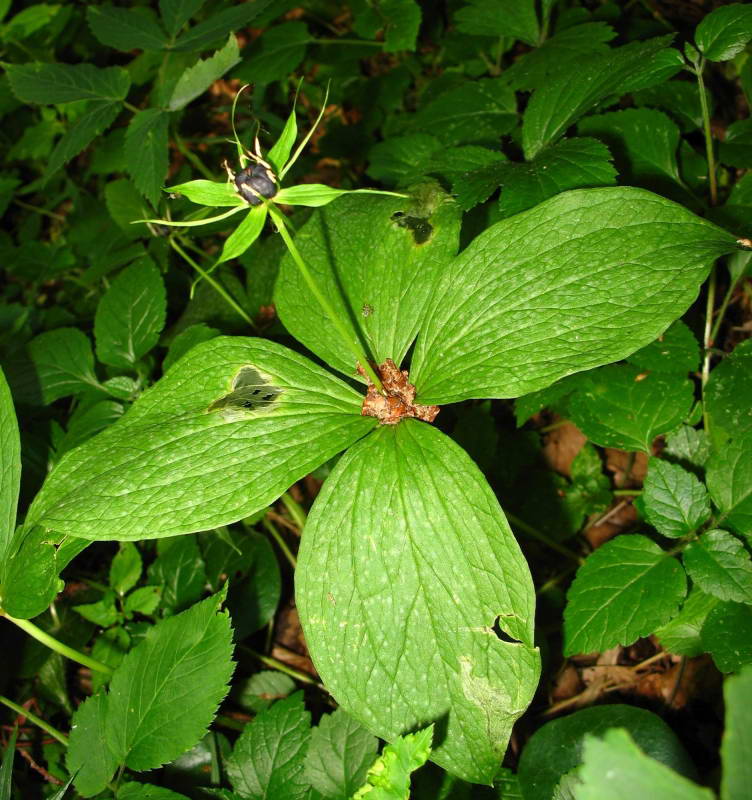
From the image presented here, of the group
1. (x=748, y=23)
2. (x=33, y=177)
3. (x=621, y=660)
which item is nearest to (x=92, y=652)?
(x=621, y=660)

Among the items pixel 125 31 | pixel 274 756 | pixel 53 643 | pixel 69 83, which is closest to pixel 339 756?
pixel 274 756

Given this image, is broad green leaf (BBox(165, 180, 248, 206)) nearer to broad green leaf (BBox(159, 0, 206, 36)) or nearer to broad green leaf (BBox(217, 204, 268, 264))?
broad green leaf (BBox(217, 204, 268, 264))

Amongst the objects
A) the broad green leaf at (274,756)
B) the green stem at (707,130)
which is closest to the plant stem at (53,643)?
the broad green leaf at (274,756)

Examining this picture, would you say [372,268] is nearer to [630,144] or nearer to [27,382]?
[630,144]

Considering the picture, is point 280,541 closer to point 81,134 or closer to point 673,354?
point 673,354

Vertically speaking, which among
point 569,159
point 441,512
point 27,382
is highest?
point 569,159

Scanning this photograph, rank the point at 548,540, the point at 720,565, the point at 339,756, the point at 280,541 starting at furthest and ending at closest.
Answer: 1. the point at 280,541
2. the point at 548,540
3. the point at 339,756
4. the point at 720,565

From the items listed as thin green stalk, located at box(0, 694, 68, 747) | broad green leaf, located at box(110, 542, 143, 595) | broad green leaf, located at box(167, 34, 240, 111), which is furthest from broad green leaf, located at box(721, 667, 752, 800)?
broad green leaf, located at box(167, 34, 240, 111)
